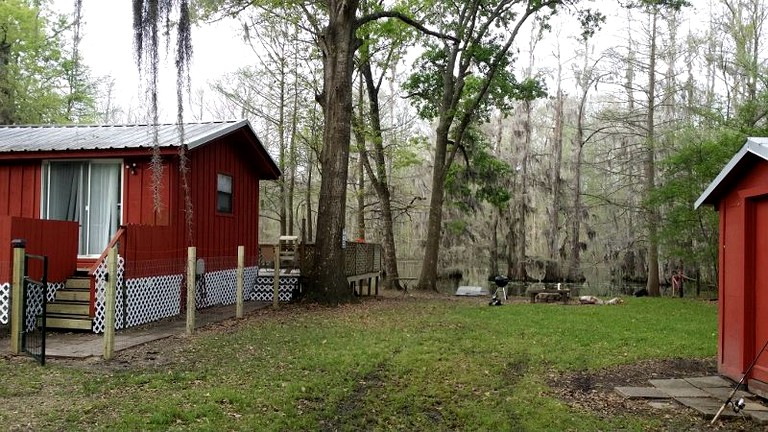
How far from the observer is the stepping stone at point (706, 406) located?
5.61m

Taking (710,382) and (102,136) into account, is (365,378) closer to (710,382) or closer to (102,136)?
(710,382)

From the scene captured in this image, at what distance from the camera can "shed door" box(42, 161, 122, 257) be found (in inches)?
452

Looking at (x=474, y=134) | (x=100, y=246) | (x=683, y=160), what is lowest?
(x=100, y=246)

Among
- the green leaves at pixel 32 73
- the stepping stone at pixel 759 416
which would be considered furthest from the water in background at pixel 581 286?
the green leaves at pixel 32 73

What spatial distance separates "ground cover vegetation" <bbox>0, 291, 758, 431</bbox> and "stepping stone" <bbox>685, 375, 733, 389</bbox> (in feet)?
1.21

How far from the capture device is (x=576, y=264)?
107 feet

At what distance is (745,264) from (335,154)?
9.15 meters

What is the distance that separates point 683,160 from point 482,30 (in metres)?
8.02

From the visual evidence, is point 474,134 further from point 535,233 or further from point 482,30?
point 535,233

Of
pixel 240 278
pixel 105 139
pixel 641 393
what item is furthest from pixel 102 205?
pixel 641 393

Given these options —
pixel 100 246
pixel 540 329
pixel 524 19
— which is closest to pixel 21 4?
pixel 100 246

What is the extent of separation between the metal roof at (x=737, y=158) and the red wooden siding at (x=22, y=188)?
12.2m

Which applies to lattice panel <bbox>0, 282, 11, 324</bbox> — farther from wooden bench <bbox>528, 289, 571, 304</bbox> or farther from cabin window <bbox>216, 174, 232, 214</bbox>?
wooden bench <bbox>528, 289, 571, 304</bbox>

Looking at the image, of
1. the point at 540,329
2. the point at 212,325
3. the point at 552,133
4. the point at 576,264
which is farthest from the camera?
the point at 552,133
